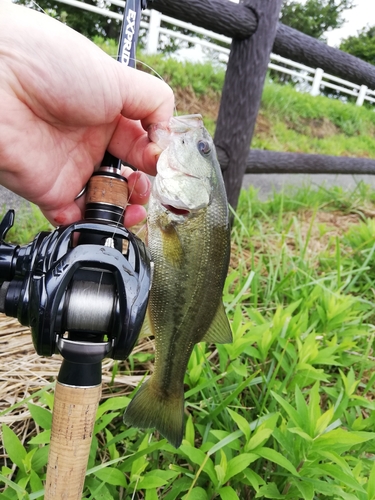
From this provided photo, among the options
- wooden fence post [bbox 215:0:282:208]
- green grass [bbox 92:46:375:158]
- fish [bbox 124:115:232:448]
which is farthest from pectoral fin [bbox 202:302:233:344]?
green grass [bbox 92:46:375:158]

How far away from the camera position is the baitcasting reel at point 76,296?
75 cm

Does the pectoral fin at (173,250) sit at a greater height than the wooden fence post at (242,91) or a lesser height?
lesser

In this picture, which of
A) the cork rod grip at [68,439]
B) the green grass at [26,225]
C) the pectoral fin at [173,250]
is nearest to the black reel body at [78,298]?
the cork rod grip at [68,439]

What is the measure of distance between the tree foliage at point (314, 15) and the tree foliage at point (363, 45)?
1649 millimetres

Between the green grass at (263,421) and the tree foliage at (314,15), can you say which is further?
the tree foliage at (314,15)

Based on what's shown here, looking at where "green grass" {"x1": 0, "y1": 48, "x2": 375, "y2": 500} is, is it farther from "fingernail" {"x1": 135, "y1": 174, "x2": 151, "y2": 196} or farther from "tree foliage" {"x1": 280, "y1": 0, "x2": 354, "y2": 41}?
"tree foliage" {"x1": 280, "y1": 0, "x2": 354, "y2": 41}

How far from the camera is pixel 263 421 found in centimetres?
126

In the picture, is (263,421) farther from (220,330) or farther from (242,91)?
(242,91)

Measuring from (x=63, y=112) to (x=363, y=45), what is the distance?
2632cm

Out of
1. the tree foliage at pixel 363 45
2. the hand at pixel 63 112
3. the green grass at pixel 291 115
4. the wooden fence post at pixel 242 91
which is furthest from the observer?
the tree foliage at pixel 363 45

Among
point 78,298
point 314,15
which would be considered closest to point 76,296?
point 78,298

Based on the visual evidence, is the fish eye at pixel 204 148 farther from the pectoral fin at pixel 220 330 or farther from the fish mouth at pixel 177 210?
the pectoral fin at pixel 220 330

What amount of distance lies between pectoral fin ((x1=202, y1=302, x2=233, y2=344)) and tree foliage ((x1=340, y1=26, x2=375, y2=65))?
25291 mm

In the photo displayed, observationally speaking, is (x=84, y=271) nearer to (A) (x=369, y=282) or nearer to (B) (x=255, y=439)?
(B) (x=255, y=439)
